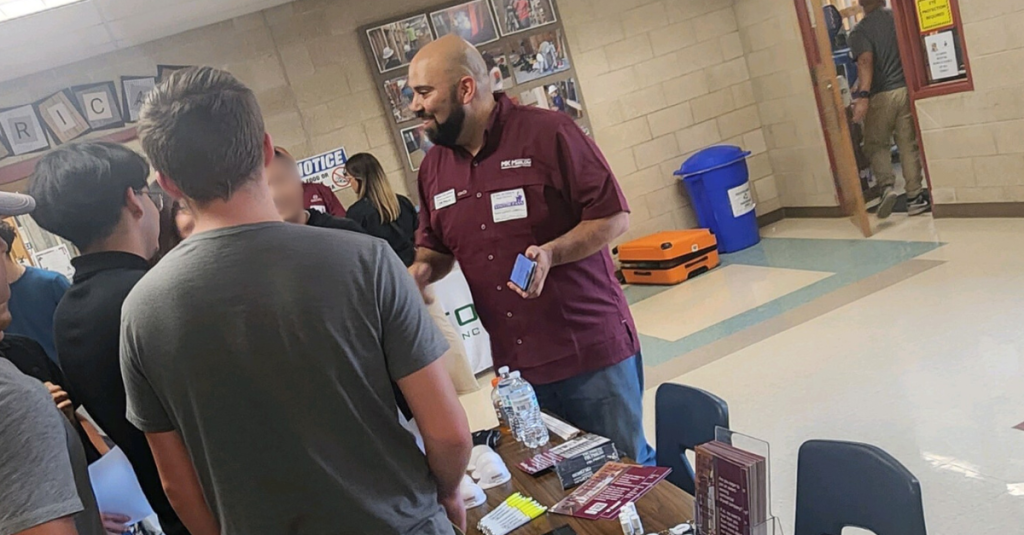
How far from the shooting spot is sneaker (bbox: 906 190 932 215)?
592 centimetres

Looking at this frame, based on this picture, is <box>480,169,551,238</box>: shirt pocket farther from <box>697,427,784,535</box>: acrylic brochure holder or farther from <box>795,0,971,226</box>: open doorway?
<box>795,0,971,226</box>: open doorway

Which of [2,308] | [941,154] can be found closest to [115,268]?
[2,308]

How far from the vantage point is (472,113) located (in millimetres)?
2223

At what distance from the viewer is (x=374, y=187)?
478cm

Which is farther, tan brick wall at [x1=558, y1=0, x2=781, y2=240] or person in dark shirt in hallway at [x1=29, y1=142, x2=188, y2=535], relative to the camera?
tan brick wall at [x1=558, y1=0, x2=781, y2=240]

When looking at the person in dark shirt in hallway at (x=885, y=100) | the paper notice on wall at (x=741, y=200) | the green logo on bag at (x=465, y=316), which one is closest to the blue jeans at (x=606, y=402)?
the green logo on bag at (x=465, y=316)

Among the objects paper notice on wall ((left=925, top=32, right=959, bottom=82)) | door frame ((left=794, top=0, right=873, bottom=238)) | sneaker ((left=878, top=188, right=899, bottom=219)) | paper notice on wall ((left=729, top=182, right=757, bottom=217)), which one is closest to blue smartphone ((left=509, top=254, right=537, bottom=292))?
door frame ((left=794, top=0, right=873, bottom=238))

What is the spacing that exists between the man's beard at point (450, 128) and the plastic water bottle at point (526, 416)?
30.3 inches

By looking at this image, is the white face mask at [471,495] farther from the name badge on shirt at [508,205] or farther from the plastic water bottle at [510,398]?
the name badge on shirt at [508,205]

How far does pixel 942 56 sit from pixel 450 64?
4.52 m

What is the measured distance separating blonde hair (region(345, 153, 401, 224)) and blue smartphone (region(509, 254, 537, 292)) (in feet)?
9.04

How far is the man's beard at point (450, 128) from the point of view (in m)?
2.21

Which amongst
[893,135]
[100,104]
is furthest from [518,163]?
[893,135]

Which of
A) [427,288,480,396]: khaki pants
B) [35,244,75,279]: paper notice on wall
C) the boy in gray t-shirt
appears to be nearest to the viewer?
the boy in gray t-shirt
